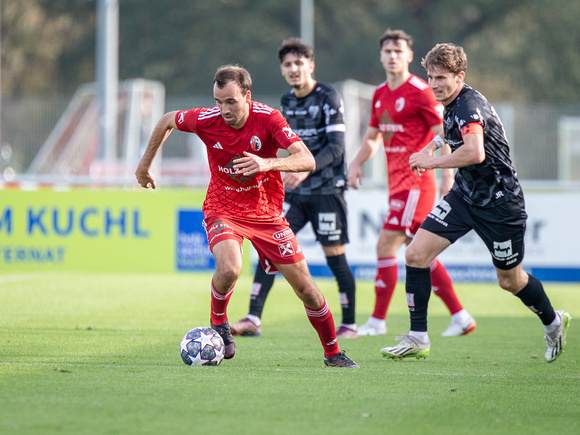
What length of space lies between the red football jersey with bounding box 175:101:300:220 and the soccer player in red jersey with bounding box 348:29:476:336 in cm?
214

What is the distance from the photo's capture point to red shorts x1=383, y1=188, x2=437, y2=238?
8.15 m

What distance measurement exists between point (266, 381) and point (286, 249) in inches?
36.8

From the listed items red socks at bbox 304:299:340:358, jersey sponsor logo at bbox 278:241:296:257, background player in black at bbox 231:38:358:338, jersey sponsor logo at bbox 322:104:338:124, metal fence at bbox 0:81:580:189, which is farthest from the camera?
metal fence at bbox 0:81:580:189

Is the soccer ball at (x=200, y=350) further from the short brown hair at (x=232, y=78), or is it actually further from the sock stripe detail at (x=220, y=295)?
the short brown hair at (x=232, y=78)

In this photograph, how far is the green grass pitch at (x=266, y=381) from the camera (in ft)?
14.6

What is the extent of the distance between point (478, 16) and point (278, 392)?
39.7 m

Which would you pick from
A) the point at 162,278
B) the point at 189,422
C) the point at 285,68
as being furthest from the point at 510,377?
the point at 162,278

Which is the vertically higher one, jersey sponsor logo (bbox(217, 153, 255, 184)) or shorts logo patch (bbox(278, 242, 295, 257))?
jersey sponsor logo (bbox(217, 153, 255, 184))

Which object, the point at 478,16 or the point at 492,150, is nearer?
the point at 492,150

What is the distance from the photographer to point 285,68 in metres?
8.10

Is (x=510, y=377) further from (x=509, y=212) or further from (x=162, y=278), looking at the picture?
(x=162, y=278)

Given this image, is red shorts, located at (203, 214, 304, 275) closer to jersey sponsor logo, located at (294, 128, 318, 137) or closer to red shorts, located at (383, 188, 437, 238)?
jersey sponsor logo, located at (294, 128, 318, 137)

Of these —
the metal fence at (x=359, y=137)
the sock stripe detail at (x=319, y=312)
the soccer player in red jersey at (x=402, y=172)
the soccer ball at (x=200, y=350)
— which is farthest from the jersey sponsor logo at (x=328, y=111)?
the metal fence at (x=359, y=137)

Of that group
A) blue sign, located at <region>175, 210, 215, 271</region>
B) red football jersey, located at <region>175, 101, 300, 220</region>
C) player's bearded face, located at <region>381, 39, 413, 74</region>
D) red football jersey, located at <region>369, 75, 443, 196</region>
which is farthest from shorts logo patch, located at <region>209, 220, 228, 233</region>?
blue sign, located at <region>175, 210, 215, 271</region>
